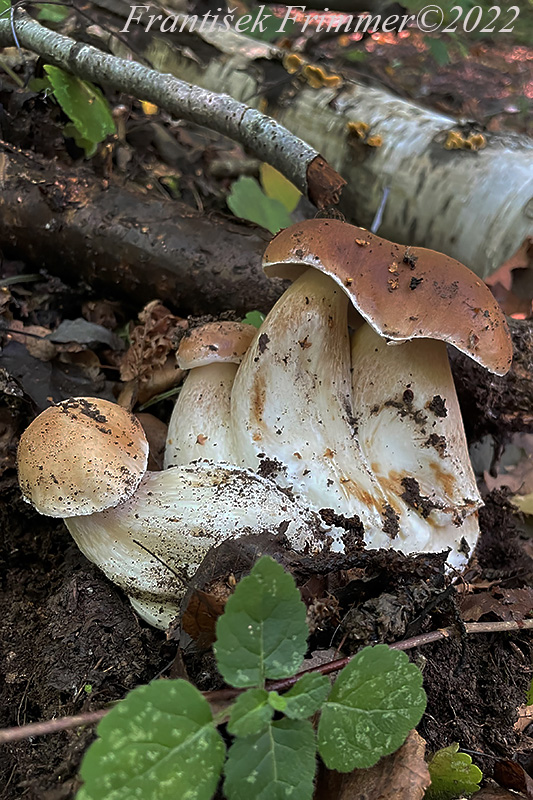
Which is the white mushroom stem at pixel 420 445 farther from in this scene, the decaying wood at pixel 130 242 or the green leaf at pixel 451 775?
the green leaf at pixel 451 775

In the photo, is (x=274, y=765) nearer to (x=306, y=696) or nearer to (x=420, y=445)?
(x=306, y=696)

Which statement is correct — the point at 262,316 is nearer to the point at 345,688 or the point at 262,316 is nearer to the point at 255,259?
the point at 255,259

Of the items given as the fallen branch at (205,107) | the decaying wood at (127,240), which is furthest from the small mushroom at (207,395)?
the fallen branch at (205,107)

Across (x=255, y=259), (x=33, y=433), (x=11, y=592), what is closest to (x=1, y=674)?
(x=11, y=592)

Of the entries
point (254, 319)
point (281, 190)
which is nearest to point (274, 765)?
point (254, 319)

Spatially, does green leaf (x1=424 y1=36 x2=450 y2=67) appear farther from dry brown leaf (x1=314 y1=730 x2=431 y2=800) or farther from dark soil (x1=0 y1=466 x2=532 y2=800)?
dry brown leaf (x1=314 y1=730 x2=431 y2=800)

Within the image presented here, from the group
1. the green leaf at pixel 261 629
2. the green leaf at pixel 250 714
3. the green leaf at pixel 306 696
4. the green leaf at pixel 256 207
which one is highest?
the green leaf at pixel 256 207
